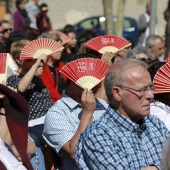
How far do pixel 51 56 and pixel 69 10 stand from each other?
26.6 metres

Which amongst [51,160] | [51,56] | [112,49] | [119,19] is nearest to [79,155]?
[51,160]

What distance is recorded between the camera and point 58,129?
225 inches

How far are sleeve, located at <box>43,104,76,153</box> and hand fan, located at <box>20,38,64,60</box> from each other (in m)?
2.42

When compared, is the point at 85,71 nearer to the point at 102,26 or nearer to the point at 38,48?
the point at 38,48

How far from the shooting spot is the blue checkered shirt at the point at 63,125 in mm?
5711

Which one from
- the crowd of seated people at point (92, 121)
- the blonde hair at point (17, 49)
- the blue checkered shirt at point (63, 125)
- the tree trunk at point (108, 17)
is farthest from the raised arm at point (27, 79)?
the tree trunk at point (108, 17)

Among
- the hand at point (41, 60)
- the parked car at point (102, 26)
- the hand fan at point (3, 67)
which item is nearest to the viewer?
the hand fan at point (3, 67)

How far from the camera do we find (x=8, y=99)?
428 centimetres

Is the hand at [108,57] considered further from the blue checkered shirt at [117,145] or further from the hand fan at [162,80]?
the blue checkered shirt at [117,145]

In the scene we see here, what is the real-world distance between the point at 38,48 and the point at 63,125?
114 inches

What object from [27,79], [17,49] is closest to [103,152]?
[27,79]

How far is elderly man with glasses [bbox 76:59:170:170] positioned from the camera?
449cm

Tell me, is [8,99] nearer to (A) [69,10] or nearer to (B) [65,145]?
(B) [65,145]

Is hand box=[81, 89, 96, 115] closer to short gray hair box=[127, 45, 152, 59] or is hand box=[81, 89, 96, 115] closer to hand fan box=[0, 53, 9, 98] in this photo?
hand fan box=[0, 53, 9, 98]
